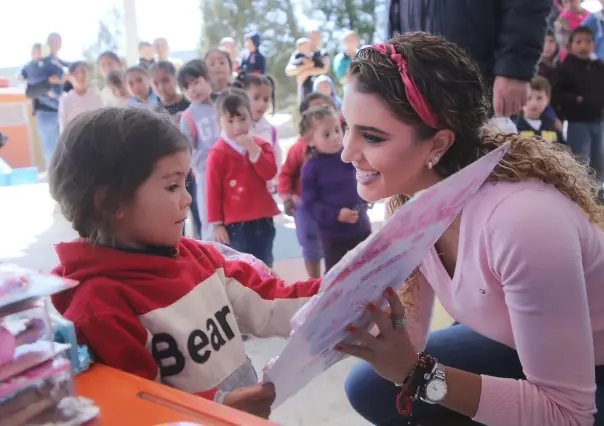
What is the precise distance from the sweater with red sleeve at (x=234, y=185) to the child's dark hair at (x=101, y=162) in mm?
1613

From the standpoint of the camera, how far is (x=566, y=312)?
2.83ft

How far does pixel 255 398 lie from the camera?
0.83 metres

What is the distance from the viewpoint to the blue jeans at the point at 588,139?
4090mm

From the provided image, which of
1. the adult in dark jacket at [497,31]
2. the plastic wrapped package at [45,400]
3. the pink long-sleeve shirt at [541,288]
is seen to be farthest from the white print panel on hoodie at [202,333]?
the adult in dark jacket at [497,31]

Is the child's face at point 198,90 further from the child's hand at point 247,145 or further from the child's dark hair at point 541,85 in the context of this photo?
the child's dark hair at point 541,85

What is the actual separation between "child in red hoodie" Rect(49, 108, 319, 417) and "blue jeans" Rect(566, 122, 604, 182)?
3.70 metres

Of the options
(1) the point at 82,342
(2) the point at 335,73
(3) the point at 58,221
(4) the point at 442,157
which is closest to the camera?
(1) the point at 82,342

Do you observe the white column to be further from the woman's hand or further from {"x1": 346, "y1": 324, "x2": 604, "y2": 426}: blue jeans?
the woman's hand

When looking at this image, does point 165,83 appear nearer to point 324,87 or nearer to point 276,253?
point 276,253

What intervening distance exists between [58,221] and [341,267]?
4.29 m

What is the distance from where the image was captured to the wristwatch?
0.90 m

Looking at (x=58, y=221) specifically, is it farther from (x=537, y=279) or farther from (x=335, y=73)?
(x=537, y=279)

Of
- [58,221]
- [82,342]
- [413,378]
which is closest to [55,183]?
[82,342]

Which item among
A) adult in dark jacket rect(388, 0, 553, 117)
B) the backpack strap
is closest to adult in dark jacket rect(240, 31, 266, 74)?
the backpack strap
